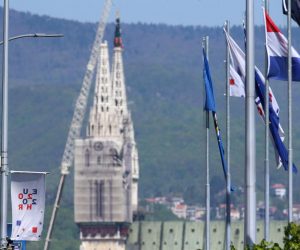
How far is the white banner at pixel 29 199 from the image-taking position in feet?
176

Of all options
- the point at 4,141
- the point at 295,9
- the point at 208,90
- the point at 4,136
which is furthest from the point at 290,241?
the point at 208,90

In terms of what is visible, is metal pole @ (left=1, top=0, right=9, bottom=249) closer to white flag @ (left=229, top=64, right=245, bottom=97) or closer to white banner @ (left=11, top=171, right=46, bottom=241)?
white banner @ (left=11, top=171, right=46, bottom=241)

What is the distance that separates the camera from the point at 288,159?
65.3m

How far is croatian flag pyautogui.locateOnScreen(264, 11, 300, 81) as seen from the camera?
63797 millimetres

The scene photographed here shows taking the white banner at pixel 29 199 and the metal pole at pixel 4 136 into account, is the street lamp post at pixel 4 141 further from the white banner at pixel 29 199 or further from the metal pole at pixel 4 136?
the white banner at pixel 29 199

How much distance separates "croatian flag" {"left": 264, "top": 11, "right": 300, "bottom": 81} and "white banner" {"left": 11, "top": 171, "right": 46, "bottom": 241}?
1193 centimetres

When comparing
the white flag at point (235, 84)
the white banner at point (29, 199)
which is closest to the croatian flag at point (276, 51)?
the white flag at point (235, 84)

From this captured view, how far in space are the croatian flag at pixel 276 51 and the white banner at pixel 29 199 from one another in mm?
11932

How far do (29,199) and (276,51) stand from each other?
1288 cm

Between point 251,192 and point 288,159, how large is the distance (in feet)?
51.2

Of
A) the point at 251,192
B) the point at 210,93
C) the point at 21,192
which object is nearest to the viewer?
the point at 251,192

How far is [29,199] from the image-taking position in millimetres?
53781

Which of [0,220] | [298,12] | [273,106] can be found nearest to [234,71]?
[273,106]

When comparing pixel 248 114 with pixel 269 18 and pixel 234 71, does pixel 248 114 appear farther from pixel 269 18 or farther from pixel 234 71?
pixel 234 71
